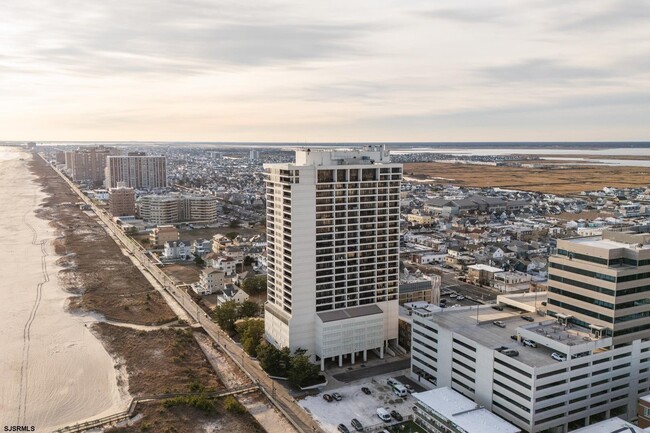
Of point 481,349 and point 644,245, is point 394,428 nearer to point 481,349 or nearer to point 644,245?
point 481,349

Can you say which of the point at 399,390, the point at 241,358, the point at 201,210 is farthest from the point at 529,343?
the point at 201,210

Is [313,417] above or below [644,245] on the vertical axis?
below

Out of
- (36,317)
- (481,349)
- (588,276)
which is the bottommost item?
(36,317)

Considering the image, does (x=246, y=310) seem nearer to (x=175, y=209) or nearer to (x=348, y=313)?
(x=348, y=313)

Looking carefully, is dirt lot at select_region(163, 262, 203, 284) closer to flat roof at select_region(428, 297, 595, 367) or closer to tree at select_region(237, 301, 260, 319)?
tree at select_region(237, 301, 260, 319)

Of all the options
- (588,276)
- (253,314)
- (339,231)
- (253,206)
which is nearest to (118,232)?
(253,206)
